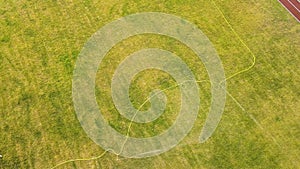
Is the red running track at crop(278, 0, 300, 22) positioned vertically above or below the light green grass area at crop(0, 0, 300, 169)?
above

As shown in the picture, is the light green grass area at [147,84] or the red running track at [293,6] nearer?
the light green grass area at [147,84]

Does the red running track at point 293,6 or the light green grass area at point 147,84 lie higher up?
the red running track at point 293,6

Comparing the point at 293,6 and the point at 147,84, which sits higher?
the point at 293,6

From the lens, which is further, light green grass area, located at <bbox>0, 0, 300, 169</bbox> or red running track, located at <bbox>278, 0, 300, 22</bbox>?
red running track, located at <bbox>278, 0, 300, 22</bbox>
